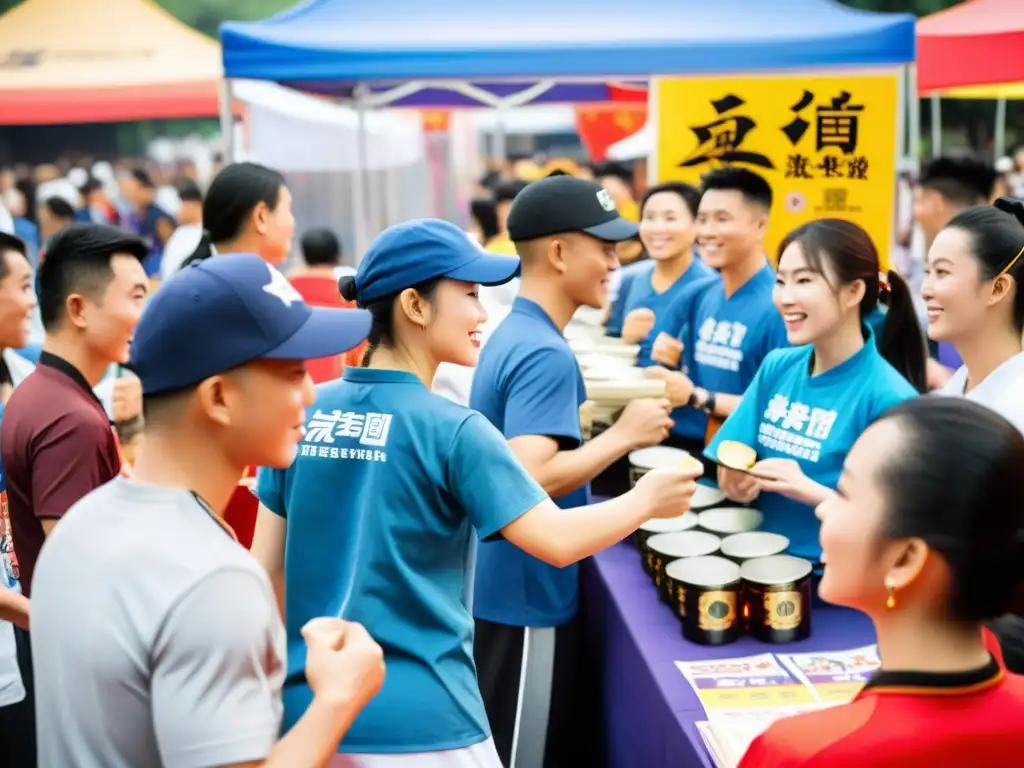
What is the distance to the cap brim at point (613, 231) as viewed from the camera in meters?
2.87

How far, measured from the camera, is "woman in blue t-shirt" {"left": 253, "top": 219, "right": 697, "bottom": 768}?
5.85ft

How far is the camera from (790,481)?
2.50 m

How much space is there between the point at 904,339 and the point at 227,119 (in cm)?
332

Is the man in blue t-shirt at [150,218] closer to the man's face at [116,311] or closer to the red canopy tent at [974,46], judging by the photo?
the red canopy tent at [974,46]

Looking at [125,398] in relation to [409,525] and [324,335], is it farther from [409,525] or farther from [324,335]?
[324,335]

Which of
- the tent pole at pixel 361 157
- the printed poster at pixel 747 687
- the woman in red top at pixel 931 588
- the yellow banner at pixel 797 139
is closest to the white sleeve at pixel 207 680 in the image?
the woman in red top at pixel 931 588

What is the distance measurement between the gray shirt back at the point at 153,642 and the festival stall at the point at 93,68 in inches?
400

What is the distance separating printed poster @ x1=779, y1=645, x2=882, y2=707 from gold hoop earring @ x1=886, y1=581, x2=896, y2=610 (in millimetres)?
920

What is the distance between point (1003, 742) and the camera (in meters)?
1.19

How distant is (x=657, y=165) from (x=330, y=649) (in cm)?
402

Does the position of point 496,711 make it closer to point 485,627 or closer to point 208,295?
point 485,627

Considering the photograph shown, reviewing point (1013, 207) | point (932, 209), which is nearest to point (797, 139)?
point (932, 209)

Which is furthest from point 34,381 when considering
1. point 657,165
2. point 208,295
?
point 657,165

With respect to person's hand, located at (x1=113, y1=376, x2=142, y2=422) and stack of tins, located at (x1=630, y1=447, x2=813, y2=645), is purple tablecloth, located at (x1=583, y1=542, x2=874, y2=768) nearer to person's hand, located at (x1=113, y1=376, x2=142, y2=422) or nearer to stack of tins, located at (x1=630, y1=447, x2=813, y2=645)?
stack of tins, located at (x1=630, y1=447, x2=813, y2=645)
